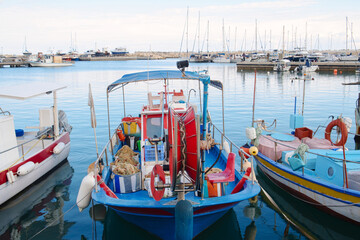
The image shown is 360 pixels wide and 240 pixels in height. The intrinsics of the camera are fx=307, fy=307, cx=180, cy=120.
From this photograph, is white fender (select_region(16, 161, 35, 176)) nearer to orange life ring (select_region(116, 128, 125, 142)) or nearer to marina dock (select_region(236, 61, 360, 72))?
orange life ring (select_region(116, 128, 125, 142))

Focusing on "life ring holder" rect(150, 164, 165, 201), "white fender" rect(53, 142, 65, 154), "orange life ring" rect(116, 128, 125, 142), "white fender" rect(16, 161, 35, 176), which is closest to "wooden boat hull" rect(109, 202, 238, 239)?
"life ring holder" rect(150, 164, 165, 201)

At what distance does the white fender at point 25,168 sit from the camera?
10323mm

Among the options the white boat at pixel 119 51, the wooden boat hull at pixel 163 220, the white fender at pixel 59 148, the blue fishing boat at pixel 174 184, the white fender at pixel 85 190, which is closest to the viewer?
the blue fishing boat at pixel 174 184

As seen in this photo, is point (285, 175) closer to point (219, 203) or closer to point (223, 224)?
point (223, 224)

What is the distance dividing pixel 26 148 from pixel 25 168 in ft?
8.80

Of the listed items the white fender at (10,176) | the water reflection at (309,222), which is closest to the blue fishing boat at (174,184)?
the water reflection at (309,222)

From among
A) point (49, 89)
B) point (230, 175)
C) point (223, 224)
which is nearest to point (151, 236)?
point (223, 224)

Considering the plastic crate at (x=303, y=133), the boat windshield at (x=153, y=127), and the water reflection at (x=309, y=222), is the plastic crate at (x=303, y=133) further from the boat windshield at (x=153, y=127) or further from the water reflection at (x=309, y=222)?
the boat windshield at (x=153, y=127)

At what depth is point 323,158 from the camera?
32.1 ft

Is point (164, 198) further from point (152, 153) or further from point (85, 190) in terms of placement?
point (85, 190)

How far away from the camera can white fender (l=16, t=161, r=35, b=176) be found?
10.3m

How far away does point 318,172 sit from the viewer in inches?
390

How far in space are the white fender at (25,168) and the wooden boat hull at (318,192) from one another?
337 inches

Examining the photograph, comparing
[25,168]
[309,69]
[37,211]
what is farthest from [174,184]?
[309,69]
